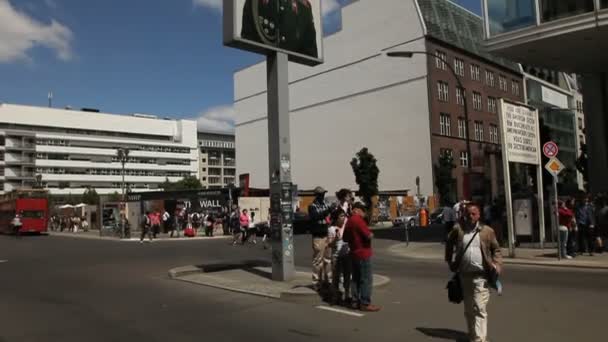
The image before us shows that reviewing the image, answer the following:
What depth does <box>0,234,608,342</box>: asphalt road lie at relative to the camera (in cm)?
738

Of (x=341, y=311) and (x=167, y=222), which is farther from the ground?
(x=167, y=222)

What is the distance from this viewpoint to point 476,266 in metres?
6.34

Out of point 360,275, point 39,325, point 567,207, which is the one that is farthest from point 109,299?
point 567,207

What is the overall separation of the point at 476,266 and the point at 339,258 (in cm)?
347

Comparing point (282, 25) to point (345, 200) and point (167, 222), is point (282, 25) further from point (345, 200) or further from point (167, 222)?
point (167, 222)

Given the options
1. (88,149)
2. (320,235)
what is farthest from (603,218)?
(88,149)

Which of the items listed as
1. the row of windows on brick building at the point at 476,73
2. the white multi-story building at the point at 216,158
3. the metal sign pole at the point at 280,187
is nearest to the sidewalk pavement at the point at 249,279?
the metal sign pole at the point at 280,187

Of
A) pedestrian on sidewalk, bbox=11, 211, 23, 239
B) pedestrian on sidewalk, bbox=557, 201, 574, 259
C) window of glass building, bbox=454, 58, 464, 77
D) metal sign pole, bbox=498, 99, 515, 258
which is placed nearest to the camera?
pedestrian on sidewalk, bbox=557, 201, 574, 259

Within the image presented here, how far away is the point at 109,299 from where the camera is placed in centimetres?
1054

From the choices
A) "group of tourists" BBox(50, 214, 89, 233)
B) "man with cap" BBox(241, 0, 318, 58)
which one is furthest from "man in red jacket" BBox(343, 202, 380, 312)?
"group of tourists" BBox(50, 214, 89, 233)

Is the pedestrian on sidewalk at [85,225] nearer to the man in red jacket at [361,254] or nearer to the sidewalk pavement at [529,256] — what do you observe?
the sidewalk pavement at [529,256]

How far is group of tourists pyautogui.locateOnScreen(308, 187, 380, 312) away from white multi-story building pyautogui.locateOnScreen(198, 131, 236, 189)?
133459 millimetres

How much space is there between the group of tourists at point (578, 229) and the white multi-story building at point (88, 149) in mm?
99119

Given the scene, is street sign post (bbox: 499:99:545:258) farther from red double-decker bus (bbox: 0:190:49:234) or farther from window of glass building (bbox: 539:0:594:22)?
red double-decker bus (bbox: 0:190:49:234)
